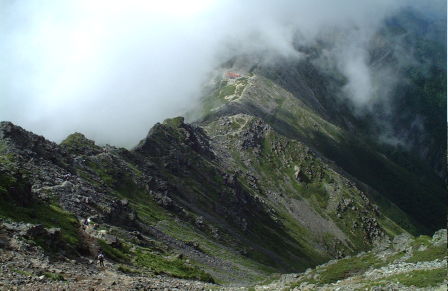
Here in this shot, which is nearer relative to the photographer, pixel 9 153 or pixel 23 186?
pixel 23 186

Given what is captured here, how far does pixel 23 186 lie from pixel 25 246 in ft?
102

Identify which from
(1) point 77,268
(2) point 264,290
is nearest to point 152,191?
(2) point 264,290

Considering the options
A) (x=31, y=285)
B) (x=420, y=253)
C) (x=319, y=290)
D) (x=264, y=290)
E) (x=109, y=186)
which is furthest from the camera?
(x=109, y=186)

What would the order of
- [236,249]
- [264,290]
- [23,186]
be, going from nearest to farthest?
[264,290] → [23,186] → [236,249]

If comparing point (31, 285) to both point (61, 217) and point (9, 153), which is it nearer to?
point (61, 217)

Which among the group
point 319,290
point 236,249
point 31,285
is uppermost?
point 236,249

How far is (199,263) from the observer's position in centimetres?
14250

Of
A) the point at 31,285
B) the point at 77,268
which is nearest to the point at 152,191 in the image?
the point at 77,268

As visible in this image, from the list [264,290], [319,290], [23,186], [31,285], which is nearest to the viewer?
[31,285]

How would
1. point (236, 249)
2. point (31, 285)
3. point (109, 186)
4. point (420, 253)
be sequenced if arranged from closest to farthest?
point (31, 285)
point (420, 253)
point (109, 186)
point (236, 249)

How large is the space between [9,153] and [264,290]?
9684cm

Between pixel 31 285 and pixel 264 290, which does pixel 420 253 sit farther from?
pixel 31 285

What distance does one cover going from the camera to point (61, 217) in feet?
275

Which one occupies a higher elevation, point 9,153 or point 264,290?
point 9,153
